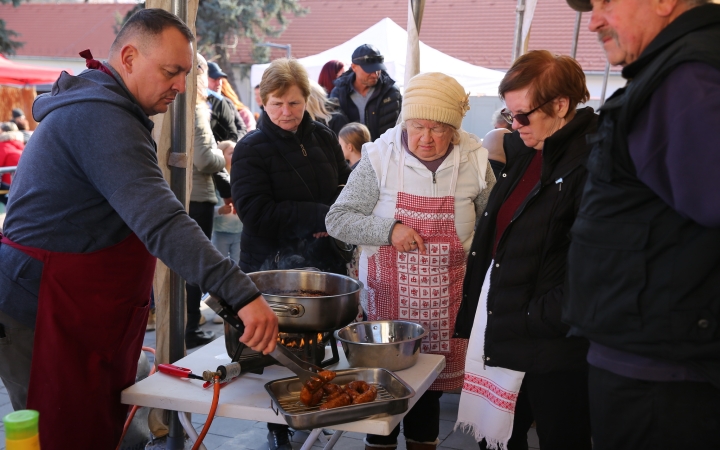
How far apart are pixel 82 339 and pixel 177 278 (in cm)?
89

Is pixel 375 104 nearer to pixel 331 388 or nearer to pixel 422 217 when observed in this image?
pixel 422 217

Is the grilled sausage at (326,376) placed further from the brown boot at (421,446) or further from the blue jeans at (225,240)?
the blue jeans at (225,240)

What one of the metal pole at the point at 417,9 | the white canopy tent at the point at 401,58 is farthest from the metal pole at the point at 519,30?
the white canopy tent at the point at 401,58

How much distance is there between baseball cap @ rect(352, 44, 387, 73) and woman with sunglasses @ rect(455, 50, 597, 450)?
283cm

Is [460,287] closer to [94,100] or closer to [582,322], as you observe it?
[582,322]

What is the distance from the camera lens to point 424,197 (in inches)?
104

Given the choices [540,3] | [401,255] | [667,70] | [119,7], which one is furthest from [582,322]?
[119,7]

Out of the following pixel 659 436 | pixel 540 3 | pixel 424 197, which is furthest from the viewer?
pixel 540 3

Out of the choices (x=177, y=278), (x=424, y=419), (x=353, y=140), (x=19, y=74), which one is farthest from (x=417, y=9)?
(x=19, y=74)

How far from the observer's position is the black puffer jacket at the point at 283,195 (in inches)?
129

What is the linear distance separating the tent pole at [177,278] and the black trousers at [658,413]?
163 centimetres

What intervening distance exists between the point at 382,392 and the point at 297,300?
0.37 metres

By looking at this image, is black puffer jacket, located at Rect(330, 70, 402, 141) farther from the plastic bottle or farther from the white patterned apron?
the plastic bottle

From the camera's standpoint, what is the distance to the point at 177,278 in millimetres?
2807
